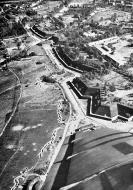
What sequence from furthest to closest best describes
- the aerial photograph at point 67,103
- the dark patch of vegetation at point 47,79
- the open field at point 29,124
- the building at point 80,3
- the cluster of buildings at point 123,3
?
1. the building at point 80,3
2. the cluster of buildings at point 123,3
3. the dark patch of vegetation at point 47,79
4. the open field at point 29,124
5. the aerial photograph at point 67,103

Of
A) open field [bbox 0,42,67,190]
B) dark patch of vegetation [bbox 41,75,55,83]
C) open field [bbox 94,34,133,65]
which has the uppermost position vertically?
open field [bbox 94,34,133,65]

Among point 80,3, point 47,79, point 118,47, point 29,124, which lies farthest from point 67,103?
point 80,3

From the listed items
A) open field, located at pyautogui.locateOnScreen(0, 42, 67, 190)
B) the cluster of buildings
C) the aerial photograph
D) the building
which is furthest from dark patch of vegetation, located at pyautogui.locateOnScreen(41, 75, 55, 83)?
the cluster of buildings

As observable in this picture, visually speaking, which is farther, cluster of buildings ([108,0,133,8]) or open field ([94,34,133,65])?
cluster of buildings ([108,0,133,8])

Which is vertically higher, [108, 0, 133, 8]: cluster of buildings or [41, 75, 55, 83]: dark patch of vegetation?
[108, 0, 133, 8]: cluster of buildings

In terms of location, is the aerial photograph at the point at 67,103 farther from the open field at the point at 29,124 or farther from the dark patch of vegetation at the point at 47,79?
the open field at the point at 29,124

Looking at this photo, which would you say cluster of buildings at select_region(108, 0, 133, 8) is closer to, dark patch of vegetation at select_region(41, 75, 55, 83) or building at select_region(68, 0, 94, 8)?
building at select_region(68, 0, 94, 8)

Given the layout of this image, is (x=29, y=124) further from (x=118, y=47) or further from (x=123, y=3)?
(x=123, y=3)

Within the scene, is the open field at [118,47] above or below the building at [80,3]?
below

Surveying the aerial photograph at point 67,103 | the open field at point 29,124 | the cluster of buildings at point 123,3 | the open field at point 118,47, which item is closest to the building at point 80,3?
the cluster of buildings at point 123,3
